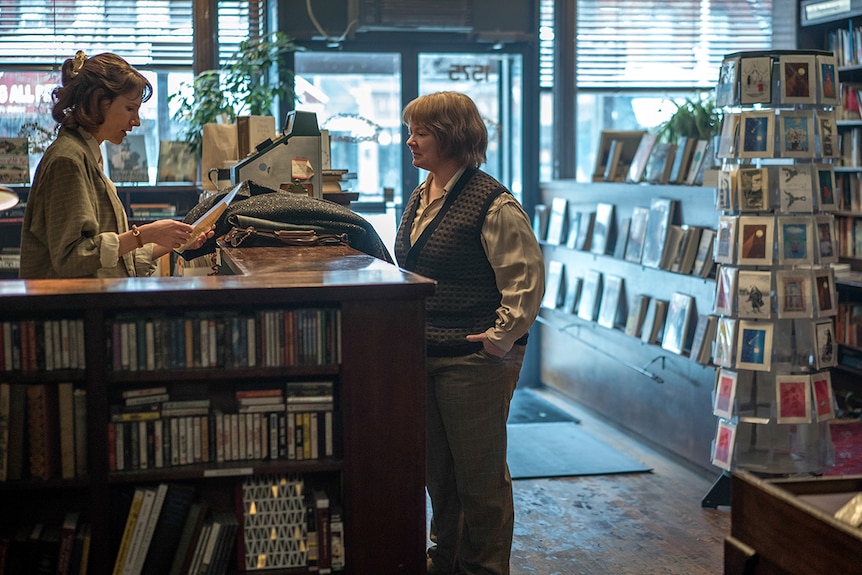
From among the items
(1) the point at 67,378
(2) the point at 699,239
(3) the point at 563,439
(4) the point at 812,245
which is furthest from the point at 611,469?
(1) the point at 67,378

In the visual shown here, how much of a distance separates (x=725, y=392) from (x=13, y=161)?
4425 millimetres

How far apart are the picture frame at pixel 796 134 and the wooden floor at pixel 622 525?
1522 mm

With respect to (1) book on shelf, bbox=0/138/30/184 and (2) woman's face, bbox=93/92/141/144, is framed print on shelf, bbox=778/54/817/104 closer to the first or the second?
(2) woman's face, bbox=93/92/141/144

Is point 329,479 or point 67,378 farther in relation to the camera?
point 329,479

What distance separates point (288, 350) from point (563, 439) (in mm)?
3653

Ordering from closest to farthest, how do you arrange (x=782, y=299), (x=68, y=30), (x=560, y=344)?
1. (x=782, y=299)
2. (x=68, y=30)
3. (x=560, y=344)

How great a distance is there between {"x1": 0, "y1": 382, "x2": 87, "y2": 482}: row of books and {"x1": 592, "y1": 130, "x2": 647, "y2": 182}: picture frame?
4842 millimetres

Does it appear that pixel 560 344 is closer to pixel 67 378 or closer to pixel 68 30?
pixel 68 30

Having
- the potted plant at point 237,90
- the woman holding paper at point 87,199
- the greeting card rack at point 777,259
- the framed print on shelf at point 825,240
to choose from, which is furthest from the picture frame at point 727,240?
the potted plant at point 237,90

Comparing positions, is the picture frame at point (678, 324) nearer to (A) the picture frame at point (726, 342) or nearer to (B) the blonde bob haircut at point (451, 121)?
(A) the picture frame at point (726, 342)

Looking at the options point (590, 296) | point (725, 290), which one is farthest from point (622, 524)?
point (590, 296)

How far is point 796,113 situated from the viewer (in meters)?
4.02

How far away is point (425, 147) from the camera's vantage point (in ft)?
10.0

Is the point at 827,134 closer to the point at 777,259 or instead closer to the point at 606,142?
the point at 777,259
